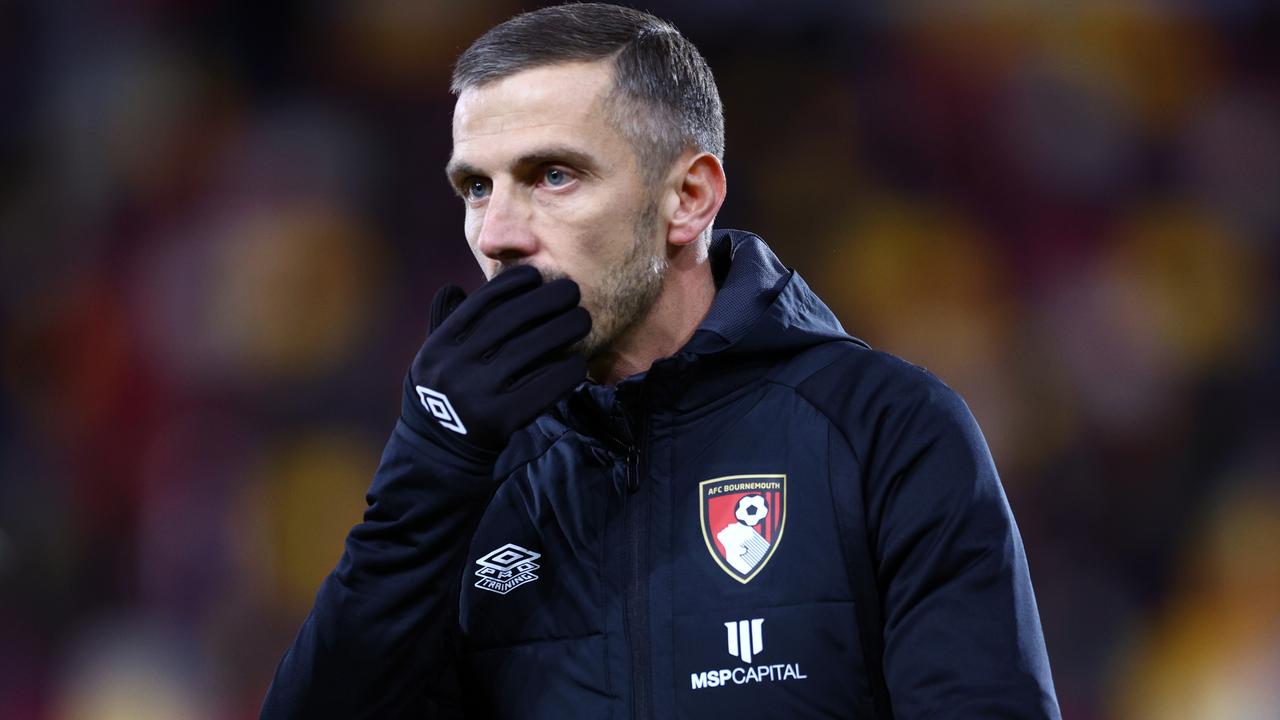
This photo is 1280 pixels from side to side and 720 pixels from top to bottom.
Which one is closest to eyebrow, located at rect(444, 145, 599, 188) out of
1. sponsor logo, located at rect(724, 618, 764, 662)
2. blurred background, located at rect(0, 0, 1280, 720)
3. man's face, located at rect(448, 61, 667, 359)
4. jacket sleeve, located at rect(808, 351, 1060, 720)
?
man's face, located at rect(448, 61, 667, 359)

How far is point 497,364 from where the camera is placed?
4.16 ft

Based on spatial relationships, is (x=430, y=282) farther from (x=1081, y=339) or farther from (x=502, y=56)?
(x=502, y=56)

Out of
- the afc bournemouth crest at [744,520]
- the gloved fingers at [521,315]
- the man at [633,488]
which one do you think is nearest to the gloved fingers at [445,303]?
the man at [633,488]

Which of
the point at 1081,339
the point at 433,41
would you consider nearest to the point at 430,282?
the point at 433,41

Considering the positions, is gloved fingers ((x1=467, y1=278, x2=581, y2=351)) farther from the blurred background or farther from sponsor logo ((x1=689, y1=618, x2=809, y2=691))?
the blurred background

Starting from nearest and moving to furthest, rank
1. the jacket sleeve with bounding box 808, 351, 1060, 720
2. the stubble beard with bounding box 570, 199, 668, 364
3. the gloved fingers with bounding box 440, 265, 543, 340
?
the jacket sleeve with bounding box 808, 351, 1060, 720, the gloved fingers with bounding box 440, 265, 543, 340, the stubble beard with bounding box 570, 199, 668, 364

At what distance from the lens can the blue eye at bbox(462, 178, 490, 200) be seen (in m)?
1.42

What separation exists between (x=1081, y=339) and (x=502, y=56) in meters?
2.37

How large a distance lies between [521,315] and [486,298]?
0.13ft

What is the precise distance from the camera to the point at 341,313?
3598 millimetres

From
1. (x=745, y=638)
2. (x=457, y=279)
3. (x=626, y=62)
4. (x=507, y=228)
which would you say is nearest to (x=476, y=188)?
(x=507, y=228)

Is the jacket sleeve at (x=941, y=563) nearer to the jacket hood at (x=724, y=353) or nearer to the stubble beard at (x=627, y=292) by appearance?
the jacket hood at (x=724, y=353)

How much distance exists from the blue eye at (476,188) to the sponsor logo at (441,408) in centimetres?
25

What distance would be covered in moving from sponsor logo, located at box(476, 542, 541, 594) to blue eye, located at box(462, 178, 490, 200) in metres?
0.36
